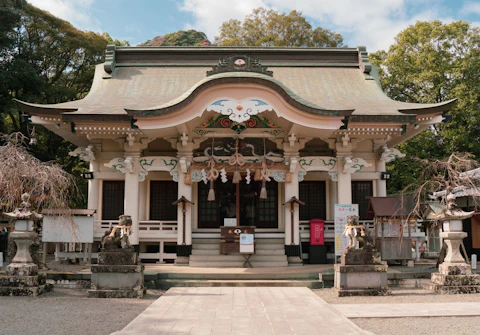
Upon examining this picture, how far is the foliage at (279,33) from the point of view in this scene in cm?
3152

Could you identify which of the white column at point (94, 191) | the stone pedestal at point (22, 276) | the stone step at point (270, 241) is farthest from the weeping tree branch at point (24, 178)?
the stone step at point (270, 241)

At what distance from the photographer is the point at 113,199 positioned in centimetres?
1482

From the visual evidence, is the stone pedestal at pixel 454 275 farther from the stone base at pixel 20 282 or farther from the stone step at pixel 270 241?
the stone base at pixel 20 282

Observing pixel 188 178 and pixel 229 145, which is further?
pixel 229 145

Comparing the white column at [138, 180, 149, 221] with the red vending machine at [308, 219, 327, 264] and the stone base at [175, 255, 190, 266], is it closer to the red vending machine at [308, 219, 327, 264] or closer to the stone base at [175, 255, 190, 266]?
the stone base at [175, 255, 190, 266]

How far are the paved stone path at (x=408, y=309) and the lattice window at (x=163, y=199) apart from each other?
8.13 m

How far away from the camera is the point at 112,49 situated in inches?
667

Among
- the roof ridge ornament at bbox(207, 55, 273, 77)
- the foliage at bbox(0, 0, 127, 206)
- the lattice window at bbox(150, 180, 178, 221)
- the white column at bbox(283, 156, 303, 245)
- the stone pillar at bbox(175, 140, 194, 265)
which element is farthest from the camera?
the foliage at bbox(0, 0, 127, 206)

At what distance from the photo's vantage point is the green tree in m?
22.0

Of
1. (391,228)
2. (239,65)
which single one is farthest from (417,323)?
(239,65)

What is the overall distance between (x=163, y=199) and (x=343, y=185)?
20.0 ft

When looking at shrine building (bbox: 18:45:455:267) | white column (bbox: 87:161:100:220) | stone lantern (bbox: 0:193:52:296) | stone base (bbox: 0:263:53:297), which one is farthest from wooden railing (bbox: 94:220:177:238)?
stone base (bbox: 0:263:53:297)

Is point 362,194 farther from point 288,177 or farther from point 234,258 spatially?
point 234,258

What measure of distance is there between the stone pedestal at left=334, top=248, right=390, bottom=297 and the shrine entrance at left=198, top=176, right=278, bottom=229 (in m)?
5.89
